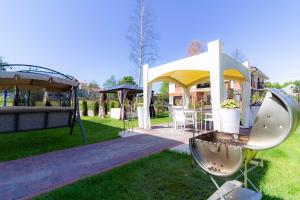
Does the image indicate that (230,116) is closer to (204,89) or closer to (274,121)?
(274,121)

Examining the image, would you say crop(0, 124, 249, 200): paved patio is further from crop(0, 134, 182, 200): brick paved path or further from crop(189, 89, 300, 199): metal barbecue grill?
crop(189, 89, 300, 199): metal barbecue grill

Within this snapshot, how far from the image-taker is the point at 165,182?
2.85 meters

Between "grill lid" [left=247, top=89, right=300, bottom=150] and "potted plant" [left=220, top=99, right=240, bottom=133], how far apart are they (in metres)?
3.55

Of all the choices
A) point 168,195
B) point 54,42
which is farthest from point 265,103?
point 54,42

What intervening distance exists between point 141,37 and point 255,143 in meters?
20.8

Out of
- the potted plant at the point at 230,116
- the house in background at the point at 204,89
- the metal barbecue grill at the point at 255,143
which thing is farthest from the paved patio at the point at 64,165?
the house in background at the point at 204,89

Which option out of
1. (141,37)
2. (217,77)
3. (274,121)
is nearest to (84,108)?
(141,37)

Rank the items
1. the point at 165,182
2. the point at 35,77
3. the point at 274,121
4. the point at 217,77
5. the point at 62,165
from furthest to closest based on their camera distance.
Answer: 1. the point at 217,77
2. the point at 35,77
3. the point at 62,165
4. the point at 165,182
5. the point at 274,121

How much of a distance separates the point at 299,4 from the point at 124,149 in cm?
1209

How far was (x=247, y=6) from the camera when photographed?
466 inches

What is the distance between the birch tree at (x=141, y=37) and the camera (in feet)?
65.4

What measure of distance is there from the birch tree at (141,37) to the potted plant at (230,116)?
1645cm

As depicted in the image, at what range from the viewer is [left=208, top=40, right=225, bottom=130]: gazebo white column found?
5.20 meters

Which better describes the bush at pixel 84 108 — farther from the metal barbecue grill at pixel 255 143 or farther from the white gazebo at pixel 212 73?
the metal barbecue grill at pixel 255 143
